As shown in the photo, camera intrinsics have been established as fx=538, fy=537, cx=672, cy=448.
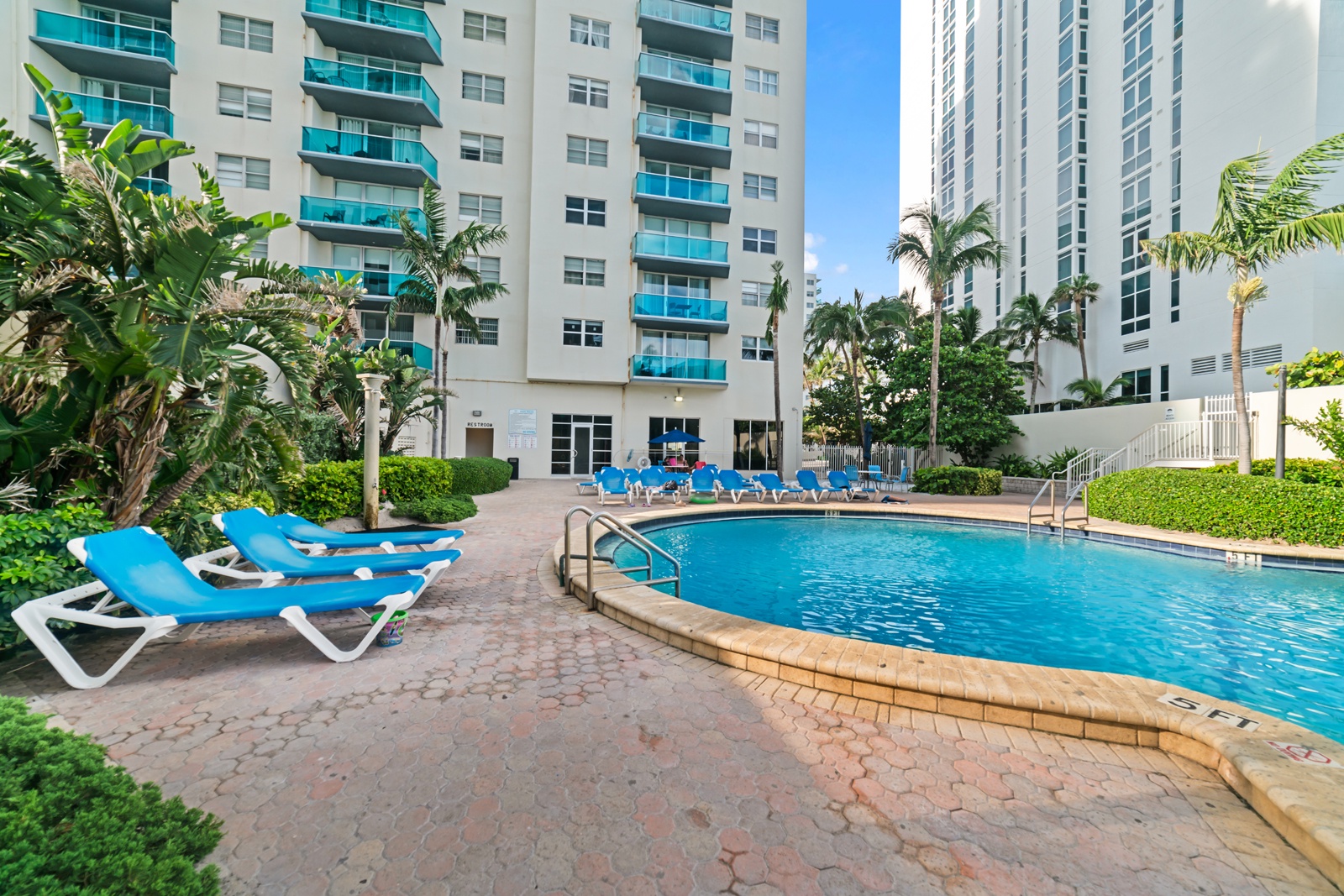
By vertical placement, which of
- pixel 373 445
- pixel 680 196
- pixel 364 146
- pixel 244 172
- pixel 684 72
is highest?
pixel 684 72

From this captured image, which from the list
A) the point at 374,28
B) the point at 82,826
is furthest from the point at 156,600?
the point at 374,28

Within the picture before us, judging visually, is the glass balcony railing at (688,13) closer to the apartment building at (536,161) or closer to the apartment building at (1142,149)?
the apartment building at (536,161)

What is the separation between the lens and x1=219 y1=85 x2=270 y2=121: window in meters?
19.0

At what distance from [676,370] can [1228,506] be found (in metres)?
16.3

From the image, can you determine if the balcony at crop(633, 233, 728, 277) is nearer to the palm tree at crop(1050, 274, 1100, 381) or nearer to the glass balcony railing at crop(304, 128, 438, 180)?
the glass balcony railing at crop(304, 128, 438, 180)

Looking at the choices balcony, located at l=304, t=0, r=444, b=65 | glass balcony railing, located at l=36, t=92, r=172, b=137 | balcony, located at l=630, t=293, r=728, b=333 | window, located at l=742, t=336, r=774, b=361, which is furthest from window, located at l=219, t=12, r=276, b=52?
window, located at l=742, t=336, r=774, b=361

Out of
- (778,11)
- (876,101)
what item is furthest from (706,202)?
(876,101)

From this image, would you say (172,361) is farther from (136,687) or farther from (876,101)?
(876,101)

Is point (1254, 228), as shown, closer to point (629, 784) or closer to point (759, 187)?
point (629, 784)

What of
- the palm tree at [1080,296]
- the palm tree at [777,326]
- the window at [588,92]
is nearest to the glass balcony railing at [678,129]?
the window at [588,92]

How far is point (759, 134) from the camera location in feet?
76.2

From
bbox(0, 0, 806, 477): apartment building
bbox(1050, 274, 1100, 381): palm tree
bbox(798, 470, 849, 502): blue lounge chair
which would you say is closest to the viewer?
bbox(798, 470, 849, 502): blue lounge chair

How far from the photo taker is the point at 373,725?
9.25 ft

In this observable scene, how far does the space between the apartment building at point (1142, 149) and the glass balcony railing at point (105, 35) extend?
119 ft
